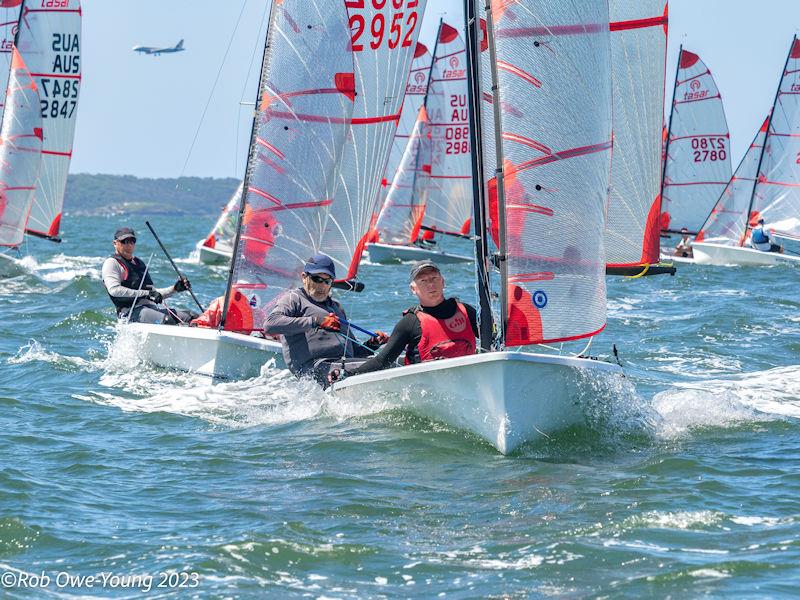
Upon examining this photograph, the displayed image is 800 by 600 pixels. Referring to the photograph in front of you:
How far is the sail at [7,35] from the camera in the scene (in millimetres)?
21594

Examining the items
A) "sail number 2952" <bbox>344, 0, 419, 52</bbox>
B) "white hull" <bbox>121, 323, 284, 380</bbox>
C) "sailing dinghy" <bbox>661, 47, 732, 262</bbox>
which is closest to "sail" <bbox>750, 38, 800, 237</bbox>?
"sailing dinghy" <bbox>661, 47, 732, 262</bbox>

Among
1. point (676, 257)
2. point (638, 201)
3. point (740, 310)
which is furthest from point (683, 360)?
point (676, 257)

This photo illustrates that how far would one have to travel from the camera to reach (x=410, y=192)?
3050cm

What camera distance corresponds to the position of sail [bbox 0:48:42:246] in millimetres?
21031

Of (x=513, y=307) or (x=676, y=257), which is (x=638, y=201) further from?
(x=676, y=257)

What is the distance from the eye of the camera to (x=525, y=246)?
7574mm

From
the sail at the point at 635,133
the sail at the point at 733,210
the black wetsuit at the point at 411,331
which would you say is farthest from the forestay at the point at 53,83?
the sail at the point at 733,210

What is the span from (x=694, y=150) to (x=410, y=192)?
24.3 ft

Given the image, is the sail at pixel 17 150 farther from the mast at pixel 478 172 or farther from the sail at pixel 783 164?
the sail at pixel 783 164

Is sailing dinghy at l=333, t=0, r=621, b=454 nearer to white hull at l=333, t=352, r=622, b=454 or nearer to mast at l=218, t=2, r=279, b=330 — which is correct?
white hull at l=333, t=352, r=622, b=454

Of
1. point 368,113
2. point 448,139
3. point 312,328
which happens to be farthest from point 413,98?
point 312,328

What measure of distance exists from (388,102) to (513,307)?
489 cm

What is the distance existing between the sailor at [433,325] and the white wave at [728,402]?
146cm

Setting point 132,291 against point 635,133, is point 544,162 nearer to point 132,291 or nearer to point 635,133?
point 635,133
